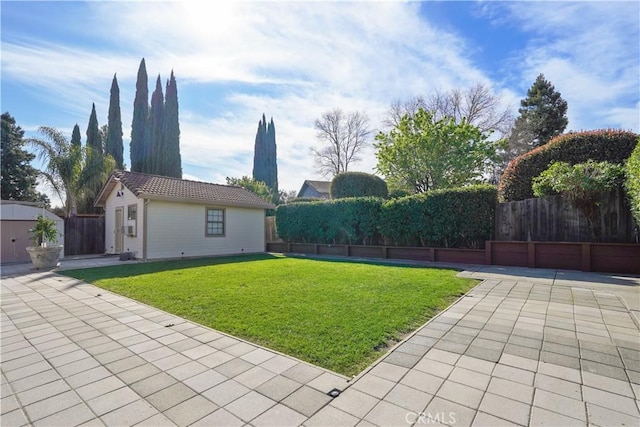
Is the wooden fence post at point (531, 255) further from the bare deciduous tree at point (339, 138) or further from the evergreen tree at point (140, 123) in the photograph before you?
the evergreen tree at point (140, 123)

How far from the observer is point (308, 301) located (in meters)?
4.67

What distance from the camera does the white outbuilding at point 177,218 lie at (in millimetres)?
10891

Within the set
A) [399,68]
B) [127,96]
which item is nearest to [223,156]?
[127,96]

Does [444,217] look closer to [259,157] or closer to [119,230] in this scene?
[119,230]

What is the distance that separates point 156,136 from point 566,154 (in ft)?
93.7

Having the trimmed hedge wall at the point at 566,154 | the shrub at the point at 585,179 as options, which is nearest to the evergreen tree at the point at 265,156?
the trimmed hedge wall at the point at 566,154

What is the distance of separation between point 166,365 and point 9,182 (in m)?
26.5

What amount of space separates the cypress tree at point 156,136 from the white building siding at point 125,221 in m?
13.4

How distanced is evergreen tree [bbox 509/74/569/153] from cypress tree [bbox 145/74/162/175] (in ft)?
101

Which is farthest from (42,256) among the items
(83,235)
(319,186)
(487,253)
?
(319,186)

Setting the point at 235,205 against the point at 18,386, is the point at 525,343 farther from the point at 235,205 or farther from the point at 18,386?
the point at 235,205

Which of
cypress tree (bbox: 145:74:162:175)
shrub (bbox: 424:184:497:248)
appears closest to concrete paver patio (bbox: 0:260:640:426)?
shrub (bbox: 424:184:497:248)

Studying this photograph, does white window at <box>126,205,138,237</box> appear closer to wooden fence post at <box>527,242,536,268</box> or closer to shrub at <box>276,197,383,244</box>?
shrub at <box>276,197,383,244</box>

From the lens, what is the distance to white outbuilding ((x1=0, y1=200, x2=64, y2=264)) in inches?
422
